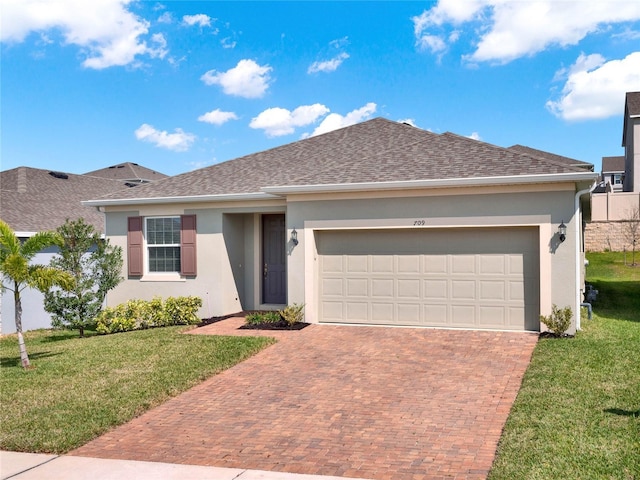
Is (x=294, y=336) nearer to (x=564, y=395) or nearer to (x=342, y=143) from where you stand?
(x=564, y=395)

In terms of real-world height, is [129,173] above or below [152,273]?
above

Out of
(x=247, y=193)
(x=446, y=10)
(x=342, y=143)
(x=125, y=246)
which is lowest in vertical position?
(x=125, y=246)

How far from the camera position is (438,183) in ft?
36.7

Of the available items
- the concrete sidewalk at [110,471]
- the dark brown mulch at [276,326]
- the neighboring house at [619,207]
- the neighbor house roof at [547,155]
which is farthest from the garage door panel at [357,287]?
the neighboring house at [619,207]

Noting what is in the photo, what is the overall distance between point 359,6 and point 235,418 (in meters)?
11.2

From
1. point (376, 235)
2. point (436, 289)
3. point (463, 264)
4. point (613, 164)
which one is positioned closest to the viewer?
point (463, 264)

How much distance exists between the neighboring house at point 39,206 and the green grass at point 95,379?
143 inches

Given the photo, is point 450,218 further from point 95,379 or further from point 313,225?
point 95,379

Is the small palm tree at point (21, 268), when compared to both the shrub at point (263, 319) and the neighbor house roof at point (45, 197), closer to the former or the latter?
the shrub at point (263, 319)

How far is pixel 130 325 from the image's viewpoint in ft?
44.2

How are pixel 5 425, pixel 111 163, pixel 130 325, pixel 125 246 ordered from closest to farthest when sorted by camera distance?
pixel 5 425
pixel 130 325
pixel 125 246
pixel 111 163

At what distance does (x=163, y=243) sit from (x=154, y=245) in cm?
27

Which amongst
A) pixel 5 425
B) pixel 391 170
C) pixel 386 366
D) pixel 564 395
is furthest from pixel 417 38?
pixel 5 425

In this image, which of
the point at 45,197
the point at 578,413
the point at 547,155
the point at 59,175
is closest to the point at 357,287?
the point at 578,413
